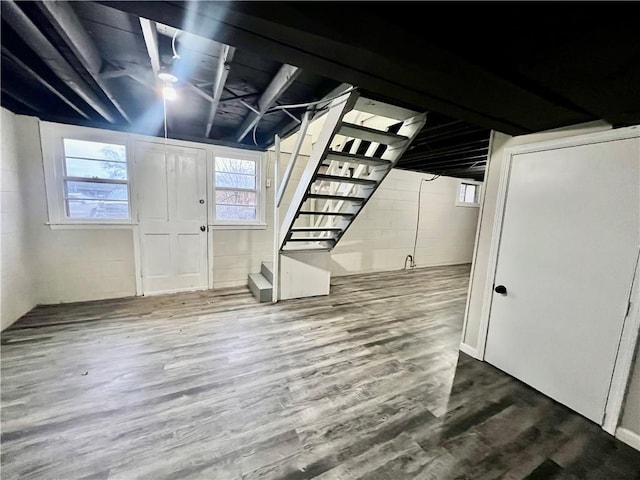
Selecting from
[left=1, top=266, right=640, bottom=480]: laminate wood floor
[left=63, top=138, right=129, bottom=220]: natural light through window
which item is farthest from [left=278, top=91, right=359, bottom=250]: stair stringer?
[left=63, top=138, right=129, bottom=220]: natural light through window

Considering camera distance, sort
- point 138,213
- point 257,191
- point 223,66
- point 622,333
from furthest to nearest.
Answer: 1. point 257,191
2. point 138,213
3. point 223,66
4. point 622,333

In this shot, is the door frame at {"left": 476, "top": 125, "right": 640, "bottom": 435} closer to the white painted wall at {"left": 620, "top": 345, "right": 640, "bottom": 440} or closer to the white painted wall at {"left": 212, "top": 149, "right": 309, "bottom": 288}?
the white painted wall at {"left": 620, "top": 345, "right": 640, "bottom": 440}

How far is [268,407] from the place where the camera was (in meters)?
1.83

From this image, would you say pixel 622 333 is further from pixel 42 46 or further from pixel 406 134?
pixel 42 46

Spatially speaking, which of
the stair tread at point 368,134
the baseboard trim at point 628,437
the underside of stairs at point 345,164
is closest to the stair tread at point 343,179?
the underside of stairs at point 345,164

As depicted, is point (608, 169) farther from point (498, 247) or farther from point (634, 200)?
point (498, 247)

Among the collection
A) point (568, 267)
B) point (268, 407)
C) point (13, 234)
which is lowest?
point (268, 407)

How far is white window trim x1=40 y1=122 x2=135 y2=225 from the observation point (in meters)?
3.19

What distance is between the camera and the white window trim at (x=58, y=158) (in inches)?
126

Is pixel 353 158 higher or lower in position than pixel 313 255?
higher

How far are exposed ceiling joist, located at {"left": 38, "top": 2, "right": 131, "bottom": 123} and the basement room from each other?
0.02 meters

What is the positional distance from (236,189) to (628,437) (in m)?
4.81

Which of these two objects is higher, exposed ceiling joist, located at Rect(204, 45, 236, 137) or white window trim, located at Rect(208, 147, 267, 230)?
exposed ceiling joist, located at Rect(204, 45, 236, 137)

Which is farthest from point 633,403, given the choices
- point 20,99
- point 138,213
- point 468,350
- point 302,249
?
point 20,99
